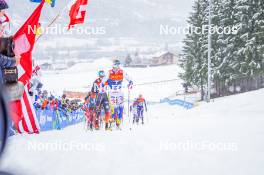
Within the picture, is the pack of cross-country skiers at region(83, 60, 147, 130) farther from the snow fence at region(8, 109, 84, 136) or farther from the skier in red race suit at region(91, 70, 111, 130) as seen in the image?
the snow fence at region(8, 109, 84, 136)

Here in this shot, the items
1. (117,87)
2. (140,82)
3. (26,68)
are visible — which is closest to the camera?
(26,68)

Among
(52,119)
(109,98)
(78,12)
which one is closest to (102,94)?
(109,98)

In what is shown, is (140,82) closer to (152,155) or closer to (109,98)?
(109,98)

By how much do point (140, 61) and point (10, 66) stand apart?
303 feet

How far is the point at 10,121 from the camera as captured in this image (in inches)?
67.7

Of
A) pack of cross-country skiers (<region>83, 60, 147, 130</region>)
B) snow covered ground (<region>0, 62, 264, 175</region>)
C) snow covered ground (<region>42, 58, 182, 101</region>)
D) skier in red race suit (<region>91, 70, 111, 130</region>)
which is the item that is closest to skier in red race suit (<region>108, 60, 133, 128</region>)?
pack of cross-country skiers (<region>83, 60, 147, 130</region>)

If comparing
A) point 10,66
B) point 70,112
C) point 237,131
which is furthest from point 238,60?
point 10,66

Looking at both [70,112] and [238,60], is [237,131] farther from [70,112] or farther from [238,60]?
[238,60]

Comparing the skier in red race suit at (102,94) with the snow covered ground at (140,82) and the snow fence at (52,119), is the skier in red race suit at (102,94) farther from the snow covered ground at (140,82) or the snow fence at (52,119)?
the snow covered ground at (140,82)

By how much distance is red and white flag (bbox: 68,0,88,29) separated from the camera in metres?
9.87

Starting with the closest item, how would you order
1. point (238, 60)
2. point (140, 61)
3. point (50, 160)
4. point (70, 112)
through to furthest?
point (50, 160), point (70, 112), point (238, 60), point (140, 61)

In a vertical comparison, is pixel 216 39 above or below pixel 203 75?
above

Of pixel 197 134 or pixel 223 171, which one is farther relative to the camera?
pixel 197 134

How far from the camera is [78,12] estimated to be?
9.90 meters
